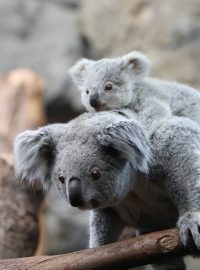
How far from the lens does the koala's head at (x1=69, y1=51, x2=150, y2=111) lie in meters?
3.45

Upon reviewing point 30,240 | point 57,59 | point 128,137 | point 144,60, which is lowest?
point 30,240

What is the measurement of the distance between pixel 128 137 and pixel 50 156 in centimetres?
48

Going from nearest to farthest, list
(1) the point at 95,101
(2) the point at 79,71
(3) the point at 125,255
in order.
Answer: (3) the point at 125,255 < (1) the point at 95,101 < (2) the point at 79,71

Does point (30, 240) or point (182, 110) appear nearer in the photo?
point (182, 110)

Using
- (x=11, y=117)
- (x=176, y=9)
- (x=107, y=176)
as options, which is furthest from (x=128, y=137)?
(x=176, y=9)

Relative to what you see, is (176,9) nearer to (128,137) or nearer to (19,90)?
(19,90)

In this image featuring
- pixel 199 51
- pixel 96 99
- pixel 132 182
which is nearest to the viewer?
pixel 132 182

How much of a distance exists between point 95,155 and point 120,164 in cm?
13

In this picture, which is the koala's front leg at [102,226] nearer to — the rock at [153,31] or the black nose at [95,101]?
the black nose at [95,101]

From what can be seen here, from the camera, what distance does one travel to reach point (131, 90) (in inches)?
139

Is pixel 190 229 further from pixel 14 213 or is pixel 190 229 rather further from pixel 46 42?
pixel 46 42

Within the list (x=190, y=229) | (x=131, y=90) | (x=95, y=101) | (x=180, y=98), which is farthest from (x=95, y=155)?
(x=180, y=98)

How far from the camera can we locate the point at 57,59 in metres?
7.47

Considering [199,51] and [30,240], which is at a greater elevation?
[199,51]
